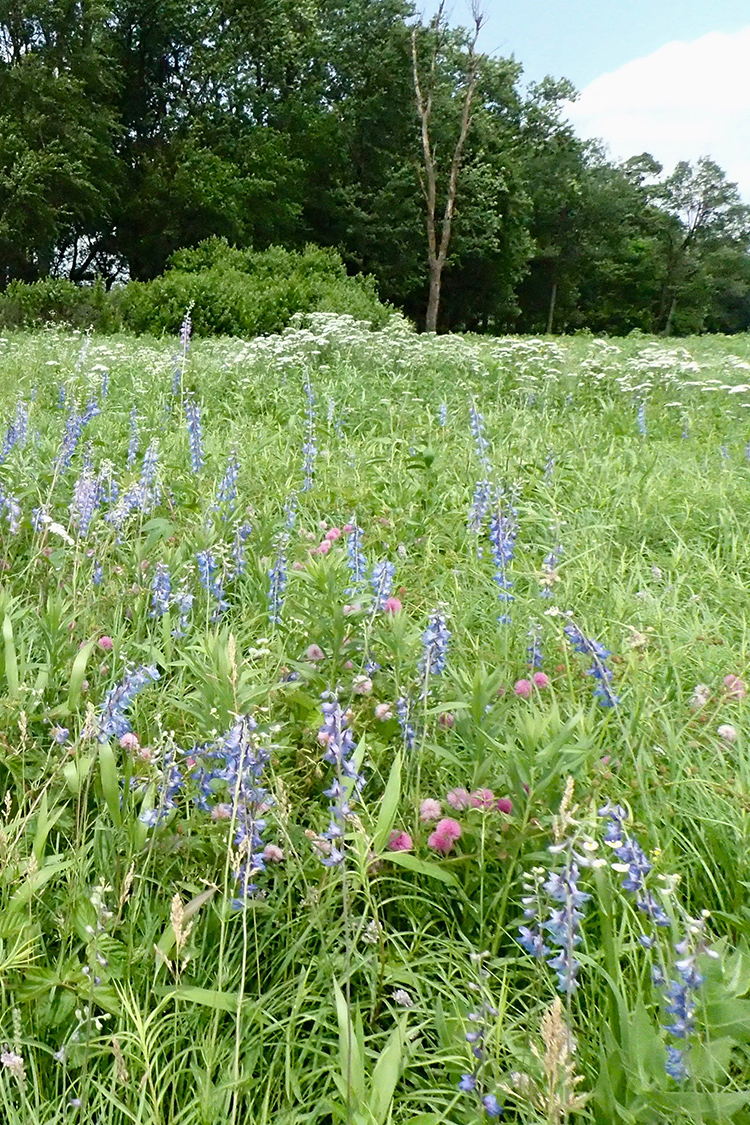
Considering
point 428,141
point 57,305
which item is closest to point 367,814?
point 57,305

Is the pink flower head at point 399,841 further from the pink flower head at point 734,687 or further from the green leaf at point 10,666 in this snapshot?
the pink flower head at point 734,687

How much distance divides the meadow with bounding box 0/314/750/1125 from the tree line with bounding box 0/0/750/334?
22935 millimetres

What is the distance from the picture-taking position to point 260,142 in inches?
1071

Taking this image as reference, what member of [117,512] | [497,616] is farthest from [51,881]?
[497,616]

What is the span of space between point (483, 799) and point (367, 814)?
0.74ft

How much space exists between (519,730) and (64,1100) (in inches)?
41.6

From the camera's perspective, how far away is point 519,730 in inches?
71.2

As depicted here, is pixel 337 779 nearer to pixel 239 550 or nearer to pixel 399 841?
pixel 399 841

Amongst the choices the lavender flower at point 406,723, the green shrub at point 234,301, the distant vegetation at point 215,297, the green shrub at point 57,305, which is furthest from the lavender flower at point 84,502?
the green shrub at point 57,305

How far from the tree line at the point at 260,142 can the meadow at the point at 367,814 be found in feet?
75.2

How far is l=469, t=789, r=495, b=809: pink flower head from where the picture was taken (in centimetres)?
160

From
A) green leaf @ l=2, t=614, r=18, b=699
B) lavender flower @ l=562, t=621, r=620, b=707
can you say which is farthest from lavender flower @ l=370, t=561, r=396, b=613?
green leaf @ l=2, t=614, r=18, b=699

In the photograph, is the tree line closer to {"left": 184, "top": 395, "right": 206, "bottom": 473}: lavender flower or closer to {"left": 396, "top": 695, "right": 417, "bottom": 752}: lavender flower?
{"left": 184, "top": 395, "right": 206, "bottom": 473}: lavender flower

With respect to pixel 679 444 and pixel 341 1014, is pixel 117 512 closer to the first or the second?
pixel 341 1014
